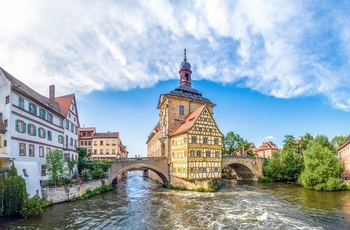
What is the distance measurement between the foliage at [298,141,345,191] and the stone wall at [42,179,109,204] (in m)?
24.9

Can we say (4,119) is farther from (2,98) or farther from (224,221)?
(224,221)

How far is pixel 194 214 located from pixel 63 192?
11.2 metres

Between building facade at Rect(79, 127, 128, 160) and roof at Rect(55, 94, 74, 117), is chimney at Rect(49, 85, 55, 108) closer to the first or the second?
roof at Rect(55, 94, 74, 117)

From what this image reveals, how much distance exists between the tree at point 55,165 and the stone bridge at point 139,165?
8393 mm

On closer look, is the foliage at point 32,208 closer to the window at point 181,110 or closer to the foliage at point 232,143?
the window at point 181,110

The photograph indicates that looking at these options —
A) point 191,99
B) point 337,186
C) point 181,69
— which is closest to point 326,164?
point 337,186

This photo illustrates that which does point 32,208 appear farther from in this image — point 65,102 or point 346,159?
point 346,159

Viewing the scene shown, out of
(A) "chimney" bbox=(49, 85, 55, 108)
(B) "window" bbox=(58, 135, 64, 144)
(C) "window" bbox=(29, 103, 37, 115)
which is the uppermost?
(A) "chimney" bbox=(49, 85, 55, 108)

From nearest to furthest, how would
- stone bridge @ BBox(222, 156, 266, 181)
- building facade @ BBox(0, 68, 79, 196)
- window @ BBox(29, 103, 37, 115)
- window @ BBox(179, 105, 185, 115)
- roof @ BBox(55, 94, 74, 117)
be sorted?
1. building facade @ BBox(0, 68, 79, 196)
2. window @ BBox(29, 103, 37, 115)
3. roof @ BBox(55, 94, 74, 117)
4. window @ BBox(179, 105, 185, 115)
5. stone bridge @ BBox(222, 156, 266, 181)

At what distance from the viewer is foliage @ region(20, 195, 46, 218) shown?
14.3 metres

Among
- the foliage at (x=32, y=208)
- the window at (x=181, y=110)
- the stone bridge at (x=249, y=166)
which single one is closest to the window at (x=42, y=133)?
the foliage at (x=32, y=208)

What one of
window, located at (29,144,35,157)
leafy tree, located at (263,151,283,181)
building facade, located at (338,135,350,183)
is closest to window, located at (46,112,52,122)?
window, located at (29,144,35,157)

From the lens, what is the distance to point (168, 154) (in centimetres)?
3117

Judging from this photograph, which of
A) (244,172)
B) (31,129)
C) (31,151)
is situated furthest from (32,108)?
(244,172)
